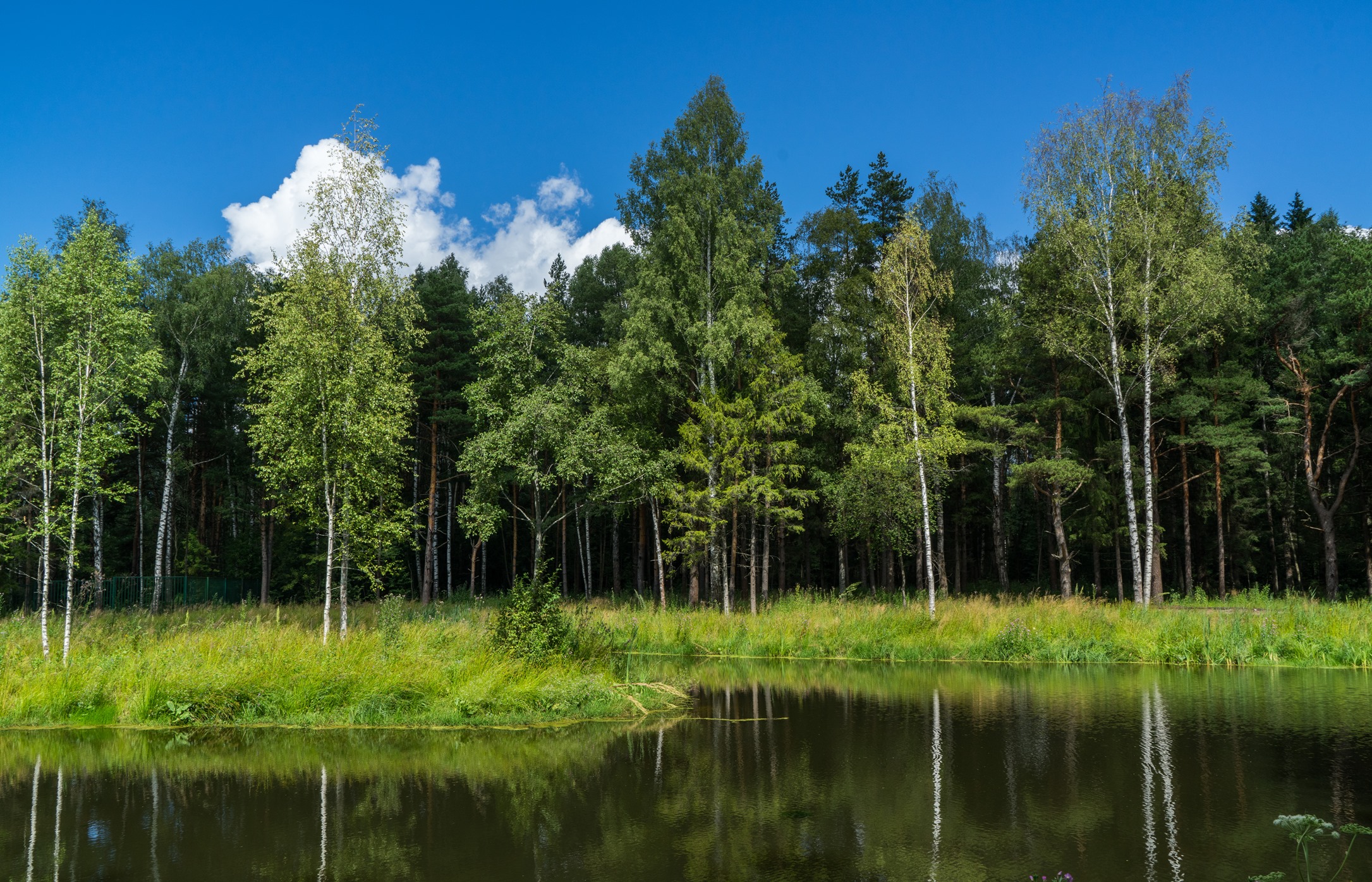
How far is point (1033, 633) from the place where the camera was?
1873 centimetres

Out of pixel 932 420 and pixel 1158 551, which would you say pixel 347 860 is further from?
pixel 1158 551

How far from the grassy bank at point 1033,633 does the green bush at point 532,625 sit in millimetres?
3195

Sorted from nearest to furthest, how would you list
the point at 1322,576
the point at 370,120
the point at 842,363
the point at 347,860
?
the point at 347,860
the point at 370,120
the point at 842,363
the point at 1322,576

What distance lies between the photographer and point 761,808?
716 centimetres

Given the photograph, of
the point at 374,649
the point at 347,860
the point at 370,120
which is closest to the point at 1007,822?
the point at 347,860

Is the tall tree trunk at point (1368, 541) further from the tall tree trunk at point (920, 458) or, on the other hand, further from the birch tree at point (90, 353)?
the birch tree at point (90, 353)

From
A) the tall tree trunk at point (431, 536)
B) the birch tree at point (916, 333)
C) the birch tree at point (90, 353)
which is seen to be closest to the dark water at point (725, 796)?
the birch tree at point (90, 353)

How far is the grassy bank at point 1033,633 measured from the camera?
1719cm

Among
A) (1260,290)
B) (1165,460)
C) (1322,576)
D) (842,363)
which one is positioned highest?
(1260,290)

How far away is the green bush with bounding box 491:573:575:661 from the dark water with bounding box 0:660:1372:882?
2.30m

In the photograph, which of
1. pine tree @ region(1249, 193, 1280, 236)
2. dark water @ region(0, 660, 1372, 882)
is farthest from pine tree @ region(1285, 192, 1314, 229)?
dark water @ region(0, 660, 1372, 882)

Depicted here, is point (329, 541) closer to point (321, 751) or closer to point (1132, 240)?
point (321, 751)

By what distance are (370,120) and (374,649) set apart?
14.3 meters

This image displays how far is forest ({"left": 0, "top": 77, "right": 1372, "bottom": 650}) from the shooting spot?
58.3 ft
